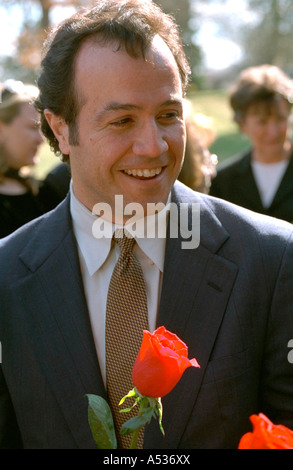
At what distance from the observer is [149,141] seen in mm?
1854

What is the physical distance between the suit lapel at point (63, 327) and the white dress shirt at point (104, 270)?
0.16 feet

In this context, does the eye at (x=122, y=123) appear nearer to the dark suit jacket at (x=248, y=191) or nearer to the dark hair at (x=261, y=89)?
the dark suit jacket at (x=248, y=191)

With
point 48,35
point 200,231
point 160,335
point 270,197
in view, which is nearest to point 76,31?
point 48,35

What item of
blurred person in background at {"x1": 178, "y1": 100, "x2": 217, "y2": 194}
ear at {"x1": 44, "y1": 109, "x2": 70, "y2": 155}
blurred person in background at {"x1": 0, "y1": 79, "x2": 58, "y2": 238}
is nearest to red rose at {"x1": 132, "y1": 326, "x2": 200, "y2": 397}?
ear at {"x1": 44, "y1": 109, "x2": 70, "y2": 155}

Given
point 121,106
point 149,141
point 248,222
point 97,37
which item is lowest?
point 248,222

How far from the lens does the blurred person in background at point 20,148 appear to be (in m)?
3.99

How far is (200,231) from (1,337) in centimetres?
74

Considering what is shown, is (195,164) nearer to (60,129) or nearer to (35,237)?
(60,129)

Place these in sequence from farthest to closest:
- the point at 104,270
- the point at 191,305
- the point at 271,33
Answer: the point at 271,33
the point at 104,270
the point at 191,305

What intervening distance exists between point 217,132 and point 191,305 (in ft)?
55.3

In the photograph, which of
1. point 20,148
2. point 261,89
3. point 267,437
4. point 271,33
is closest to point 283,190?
point 261,89

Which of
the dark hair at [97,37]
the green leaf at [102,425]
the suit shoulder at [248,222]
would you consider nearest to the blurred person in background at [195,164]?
the dark hair at [97,37]

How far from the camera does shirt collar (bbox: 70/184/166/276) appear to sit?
6.81ft

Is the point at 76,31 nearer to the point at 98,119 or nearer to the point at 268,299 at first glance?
the point at 98,119
